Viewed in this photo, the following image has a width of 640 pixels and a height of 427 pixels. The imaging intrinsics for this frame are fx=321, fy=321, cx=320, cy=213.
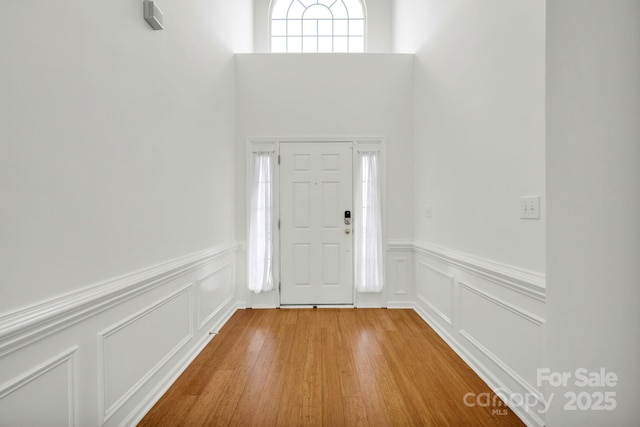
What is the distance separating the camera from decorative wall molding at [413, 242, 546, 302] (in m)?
1.74

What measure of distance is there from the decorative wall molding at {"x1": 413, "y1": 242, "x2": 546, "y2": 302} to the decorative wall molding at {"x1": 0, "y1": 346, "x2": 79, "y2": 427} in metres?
2.26

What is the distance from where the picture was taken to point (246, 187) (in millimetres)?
3955

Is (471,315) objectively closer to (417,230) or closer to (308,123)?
(417,230)

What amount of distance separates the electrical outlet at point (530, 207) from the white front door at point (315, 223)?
2.22 m

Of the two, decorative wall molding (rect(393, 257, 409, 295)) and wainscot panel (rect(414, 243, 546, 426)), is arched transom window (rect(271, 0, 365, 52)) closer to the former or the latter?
decorative wall molding (rect(393, 257, 409, 295))

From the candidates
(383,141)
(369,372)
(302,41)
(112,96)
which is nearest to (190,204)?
(112,96)

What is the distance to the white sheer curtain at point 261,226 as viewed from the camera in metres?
3.91

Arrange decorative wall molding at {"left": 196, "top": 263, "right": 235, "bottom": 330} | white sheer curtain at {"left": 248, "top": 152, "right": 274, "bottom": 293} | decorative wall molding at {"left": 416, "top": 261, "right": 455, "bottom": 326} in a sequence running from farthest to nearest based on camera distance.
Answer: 1. white sheer curtain at {"left": 248, "top": 152, "right": 274, "bottom": 293}
2. decorative wall molding at {"left": 416, "top": 261, "right": 455, "bottom": 326}
3. decorative wall molding at {"left": 196, "top": 263, "right": 235, "bottom": 330}

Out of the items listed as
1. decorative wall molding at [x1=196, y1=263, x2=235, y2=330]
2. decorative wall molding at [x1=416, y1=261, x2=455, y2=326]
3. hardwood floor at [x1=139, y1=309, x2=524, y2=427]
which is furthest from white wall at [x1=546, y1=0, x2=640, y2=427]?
decorative wall molding at [x1=196, y1=263, x2=235, y2=330]

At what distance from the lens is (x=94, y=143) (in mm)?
1529

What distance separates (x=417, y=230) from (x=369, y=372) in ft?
6.32

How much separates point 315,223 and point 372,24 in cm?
339

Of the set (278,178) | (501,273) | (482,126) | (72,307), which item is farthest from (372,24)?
(72,307)

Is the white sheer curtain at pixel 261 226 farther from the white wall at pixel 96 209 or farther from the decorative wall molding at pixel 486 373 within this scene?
the decorative wall molding at pixel 486 373
